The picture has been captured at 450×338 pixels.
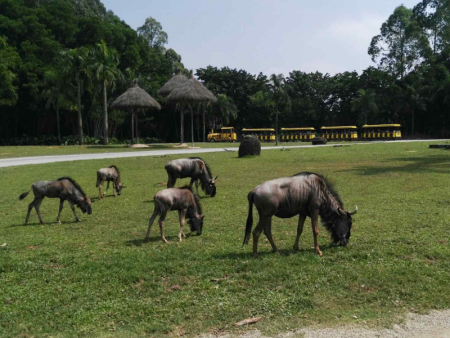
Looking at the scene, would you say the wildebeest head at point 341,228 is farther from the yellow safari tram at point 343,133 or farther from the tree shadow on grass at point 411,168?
the yellow safari tram at point 343,133

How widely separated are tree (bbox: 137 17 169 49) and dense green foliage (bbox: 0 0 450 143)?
18 cm

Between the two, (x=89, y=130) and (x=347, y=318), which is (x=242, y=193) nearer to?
(x=347, y=318)

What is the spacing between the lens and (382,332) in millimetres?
5066

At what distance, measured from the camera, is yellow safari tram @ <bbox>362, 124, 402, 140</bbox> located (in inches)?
2151

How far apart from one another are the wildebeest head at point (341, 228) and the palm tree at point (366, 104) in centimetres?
5778

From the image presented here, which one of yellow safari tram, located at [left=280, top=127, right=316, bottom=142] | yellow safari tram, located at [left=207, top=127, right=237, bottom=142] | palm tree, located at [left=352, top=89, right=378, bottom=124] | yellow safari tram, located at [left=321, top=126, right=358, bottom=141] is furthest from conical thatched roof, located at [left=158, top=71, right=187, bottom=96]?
palm tree, located at [left=352, top=89, right=378, bottom=124]

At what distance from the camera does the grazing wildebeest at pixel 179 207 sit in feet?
28.0

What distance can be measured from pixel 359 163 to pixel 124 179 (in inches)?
467

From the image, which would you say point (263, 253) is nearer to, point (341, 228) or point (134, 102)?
point (341, 228)

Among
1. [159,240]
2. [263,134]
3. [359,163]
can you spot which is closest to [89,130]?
[263,134]

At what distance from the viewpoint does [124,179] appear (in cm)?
1905

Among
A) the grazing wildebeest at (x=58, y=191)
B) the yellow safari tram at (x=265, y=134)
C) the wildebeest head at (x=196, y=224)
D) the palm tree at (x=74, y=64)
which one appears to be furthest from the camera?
the yellow safari tram at (x=265, y=134)

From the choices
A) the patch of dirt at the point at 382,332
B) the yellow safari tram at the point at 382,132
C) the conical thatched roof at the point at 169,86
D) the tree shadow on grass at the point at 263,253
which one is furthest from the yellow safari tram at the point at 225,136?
the patch of dirt at the point at 382,332

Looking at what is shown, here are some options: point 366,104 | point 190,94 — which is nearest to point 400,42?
point 366,104
